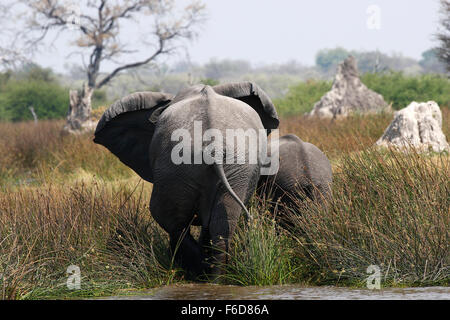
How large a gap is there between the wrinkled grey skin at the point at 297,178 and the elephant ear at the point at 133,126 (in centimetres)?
114

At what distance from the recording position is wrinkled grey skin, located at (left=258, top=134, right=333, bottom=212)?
20.0 ft

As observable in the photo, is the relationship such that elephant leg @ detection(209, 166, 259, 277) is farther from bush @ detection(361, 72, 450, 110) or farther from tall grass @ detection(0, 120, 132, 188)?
bush @ detection(361, 72, 450, 110)

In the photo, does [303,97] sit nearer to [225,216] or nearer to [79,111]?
[79,111]

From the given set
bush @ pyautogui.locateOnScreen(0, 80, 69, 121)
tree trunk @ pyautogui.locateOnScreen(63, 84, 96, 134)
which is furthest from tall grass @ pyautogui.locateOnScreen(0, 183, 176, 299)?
bush @ pyautogui.locateOnScreen(0, 80, 69, 121)

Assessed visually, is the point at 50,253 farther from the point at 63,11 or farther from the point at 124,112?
the point at 63,11

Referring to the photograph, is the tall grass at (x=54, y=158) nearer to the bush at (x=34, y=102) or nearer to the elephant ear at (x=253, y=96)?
the elephant ear at (x=253, y=96)

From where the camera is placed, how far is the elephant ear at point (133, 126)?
6.06 m

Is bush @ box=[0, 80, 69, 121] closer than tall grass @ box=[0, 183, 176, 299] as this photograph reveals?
No

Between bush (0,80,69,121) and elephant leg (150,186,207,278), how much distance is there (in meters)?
31.9

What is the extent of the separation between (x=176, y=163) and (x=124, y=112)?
1133 millimetres

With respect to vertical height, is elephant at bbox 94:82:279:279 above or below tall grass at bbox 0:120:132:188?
above

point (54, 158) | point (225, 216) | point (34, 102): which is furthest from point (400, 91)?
point (225, 216)

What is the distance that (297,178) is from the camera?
6113mm

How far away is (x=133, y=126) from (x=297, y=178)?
159 cm
